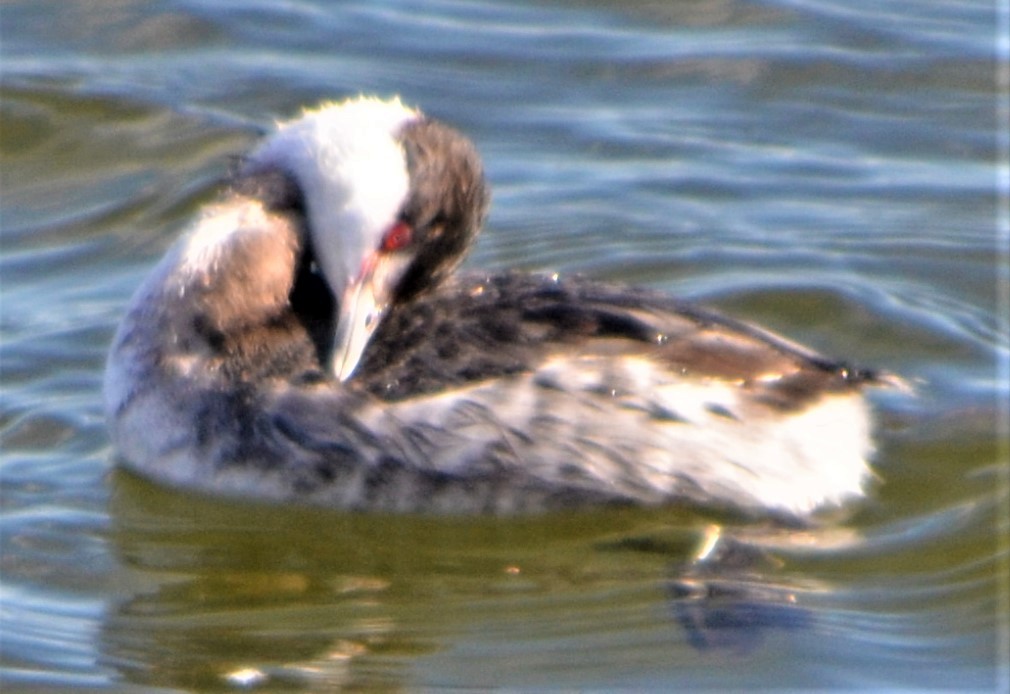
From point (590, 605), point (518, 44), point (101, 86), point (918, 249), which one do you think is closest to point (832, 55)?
point (518, 44)

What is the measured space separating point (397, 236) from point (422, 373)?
498 millimetres

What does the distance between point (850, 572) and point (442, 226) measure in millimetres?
1545

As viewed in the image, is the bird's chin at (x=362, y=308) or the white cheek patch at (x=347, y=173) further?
the white cheek patch at (x=347, y=173)

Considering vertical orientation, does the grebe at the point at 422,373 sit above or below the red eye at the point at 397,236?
below

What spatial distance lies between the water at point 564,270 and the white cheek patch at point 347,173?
31.5 inches

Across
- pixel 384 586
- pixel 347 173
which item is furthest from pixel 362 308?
pixel 384 586

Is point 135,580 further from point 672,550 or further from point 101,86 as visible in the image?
point 101,86

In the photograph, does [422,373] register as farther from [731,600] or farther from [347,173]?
[731,600]

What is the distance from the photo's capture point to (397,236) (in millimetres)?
5906

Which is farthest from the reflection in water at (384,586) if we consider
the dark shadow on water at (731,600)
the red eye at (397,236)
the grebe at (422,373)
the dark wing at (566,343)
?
the red eye at (397,236)

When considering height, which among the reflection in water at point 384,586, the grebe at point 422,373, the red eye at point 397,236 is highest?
the red eye at point 397,236

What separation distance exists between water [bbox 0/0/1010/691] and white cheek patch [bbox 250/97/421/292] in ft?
2.62

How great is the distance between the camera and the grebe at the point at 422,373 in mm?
5566

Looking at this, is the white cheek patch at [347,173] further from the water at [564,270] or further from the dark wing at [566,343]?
the water at [564,270]
